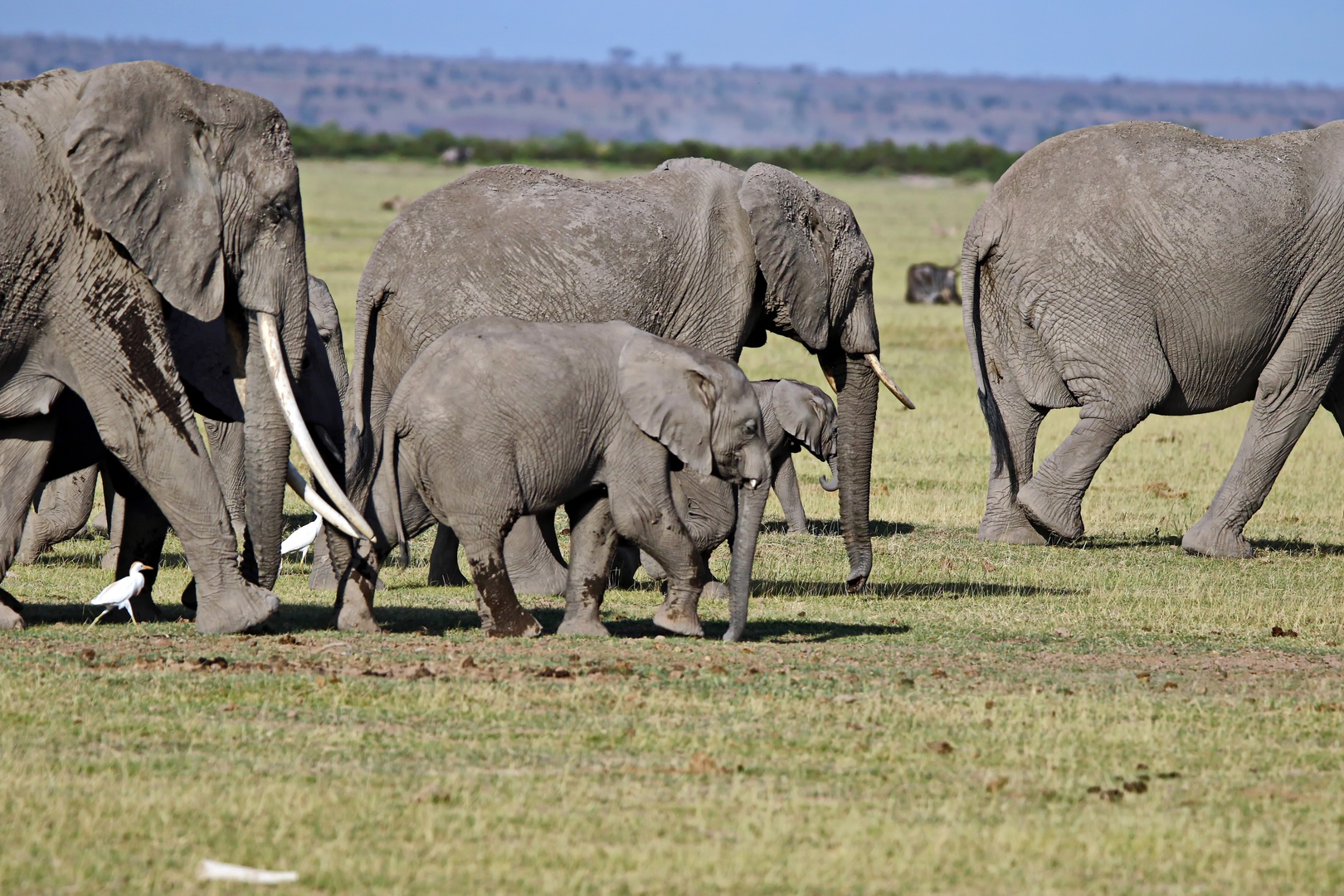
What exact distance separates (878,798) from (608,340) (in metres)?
3.98

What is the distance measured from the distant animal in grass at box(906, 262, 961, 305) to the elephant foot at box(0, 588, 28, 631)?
28535 mm

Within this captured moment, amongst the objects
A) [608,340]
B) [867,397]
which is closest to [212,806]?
[608,340]

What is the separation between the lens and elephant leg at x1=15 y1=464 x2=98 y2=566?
1327cm

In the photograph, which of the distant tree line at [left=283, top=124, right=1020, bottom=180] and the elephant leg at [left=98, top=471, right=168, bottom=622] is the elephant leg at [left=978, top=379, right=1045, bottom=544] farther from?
the distant tree line at [left=283, top=124, right=1020, bottom=180]

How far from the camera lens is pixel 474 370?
9.76 m

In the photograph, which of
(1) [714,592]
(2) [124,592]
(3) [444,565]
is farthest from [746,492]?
(2) [124,592]

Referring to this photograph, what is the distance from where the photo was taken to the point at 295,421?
31.4 feet

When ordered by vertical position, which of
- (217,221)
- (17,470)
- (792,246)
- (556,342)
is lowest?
(17,470)

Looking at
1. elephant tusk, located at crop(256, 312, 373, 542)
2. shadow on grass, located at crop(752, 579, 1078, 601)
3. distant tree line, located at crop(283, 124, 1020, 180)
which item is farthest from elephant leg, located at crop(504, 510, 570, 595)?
distant tree line, located at crop(283, 124, 1020, 180)

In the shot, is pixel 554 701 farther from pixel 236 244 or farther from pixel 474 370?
pixel 236 244

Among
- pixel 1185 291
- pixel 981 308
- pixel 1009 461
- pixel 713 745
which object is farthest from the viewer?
pixel 981 308

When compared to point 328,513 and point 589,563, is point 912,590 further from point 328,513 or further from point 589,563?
point 328,513

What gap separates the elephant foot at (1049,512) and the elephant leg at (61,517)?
665 centimetres

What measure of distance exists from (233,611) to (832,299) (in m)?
4.92
